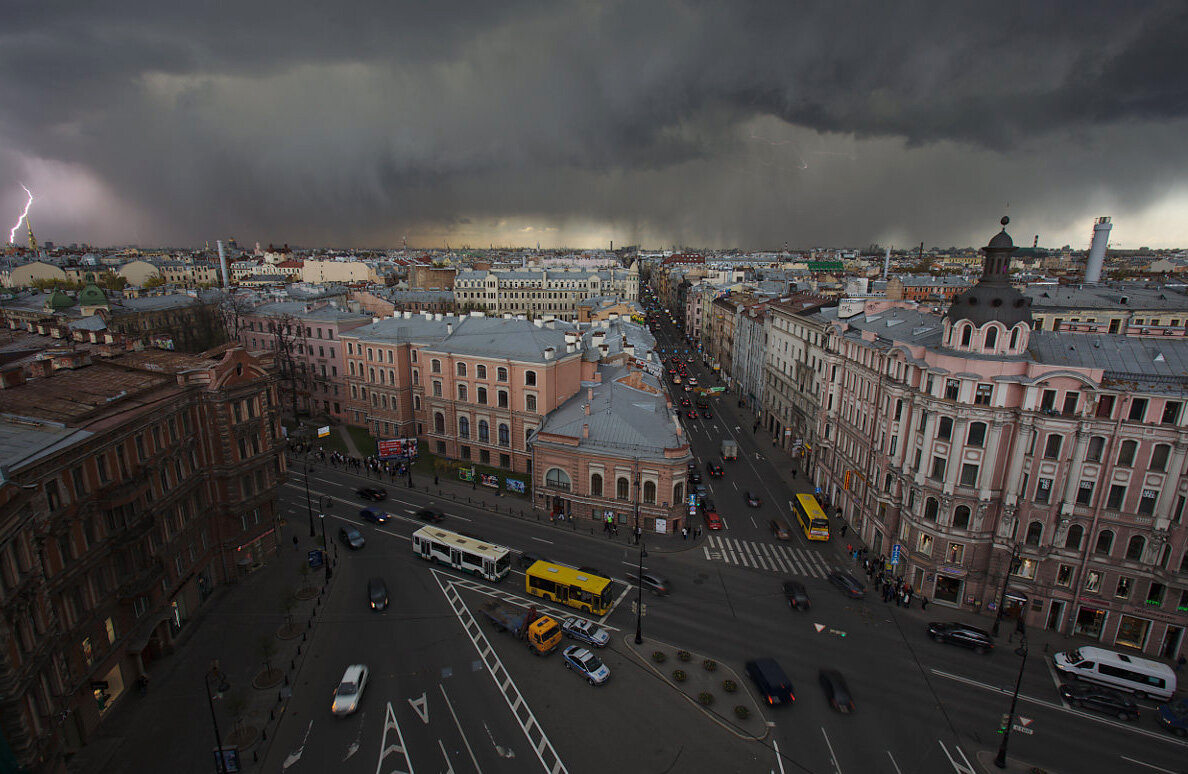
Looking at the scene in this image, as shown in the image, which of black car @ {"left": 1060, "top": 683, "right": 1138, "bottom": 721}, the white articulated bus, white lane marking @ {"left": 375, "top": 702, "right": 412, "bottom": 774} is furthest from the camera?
the white articulated bus

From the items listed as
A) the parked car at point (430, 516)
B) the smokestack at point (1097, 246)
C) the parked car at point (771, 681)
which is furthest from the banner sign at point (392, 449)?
the smokestack at point (1097, 246)

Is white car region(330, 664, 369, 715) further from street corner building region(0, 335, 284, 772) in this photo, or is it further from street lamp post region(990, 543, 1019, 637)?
street lamp post region(990, 543, 1019, 637)

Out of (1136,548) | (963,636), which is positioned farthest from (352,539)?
(1136,548)

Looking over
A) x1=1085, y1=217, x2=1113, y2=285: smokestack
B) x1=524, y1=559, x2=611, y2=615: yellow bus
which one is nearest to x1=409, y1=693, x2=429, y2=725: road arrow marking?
x1=524, y1=559, x2=611, y2=615: yellow bus

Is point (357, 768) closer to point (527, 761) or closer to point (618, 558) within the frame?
point (527, 761)

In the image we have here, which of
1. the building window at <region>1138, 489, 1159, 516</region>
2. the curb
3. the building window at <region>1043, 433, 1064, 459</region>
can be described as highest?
the building window at <region>1043, 433, 1064, 459</region>

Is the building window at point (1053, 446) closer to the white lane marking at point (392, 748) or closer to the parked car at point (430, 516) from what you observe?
the white lane marking at point (392, 748)

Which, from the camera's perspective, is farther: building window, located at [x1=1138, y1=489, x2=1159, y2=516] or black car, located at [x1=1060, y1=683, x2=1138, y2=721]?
building window, located at [x1=1138, y1=489, x2=1159, y2=516]
